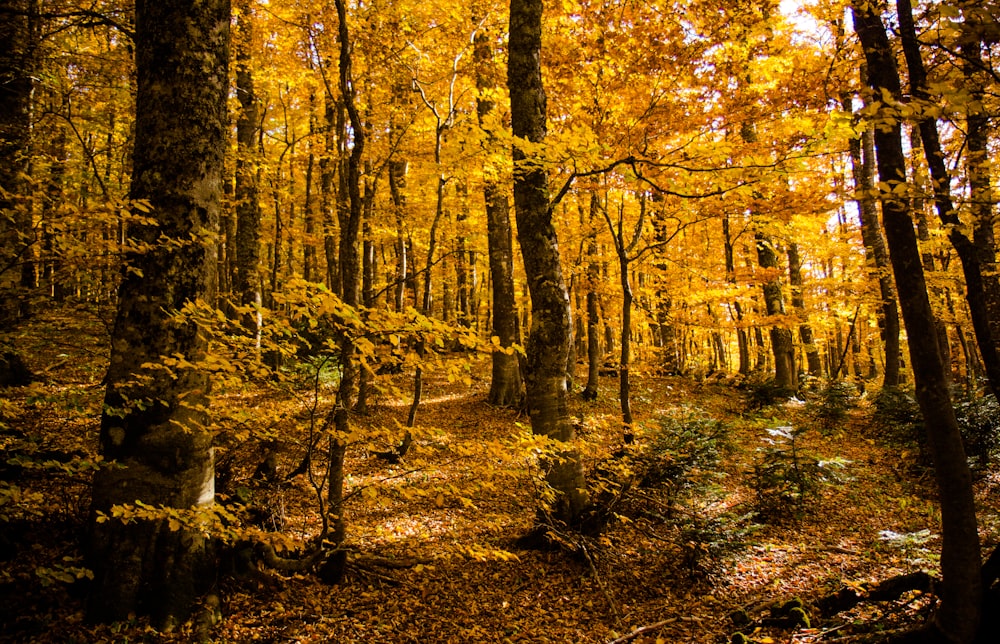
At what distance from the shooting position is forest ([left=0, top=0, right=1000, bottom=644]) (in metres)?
3.35

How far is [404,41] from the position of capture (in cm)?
923

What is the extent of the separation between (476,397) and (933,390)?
9.06 metres

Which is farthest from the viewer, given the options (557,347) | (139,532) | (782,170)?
(557,347)

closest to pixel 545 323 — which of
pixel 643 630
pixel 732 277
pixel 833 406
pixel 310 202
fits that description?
pixel 643 630

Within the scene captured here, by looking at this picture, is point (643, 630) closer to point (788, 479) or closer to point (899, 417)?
point (788, 479)

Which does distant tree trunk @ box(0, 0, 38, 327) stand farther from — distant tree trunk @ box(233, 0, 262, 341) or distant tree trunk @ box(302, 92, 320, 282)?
distant tree trunk @ box(302, 92, 320, 282)

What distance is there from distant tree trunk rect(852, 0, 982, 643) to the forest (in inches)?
0.8

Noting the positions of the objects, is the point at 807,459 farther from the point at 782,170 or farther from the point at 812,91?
the point at 812,91

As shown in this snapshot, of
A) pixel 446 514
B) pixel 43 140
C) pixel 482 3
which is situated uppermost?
pixel 482 3

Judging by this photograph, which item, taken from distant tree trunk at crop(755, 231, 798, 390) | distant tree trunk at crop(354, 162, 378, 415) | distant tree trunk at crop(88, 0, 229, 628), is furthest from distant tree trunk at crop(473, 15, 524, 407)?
distant tree trunk at crop(755, 231, 798, 390)

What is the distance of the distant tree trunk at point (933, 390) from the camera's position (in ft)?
9.58

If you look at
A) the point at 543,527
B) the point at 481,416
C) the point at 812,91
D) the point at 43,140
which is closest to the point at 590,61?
the point at 812,91

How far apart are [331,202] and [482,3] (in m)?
8.21

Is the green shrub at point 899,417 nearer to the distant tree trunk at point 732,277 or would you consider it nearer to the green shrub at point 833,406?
the green shrub at point 833,406
